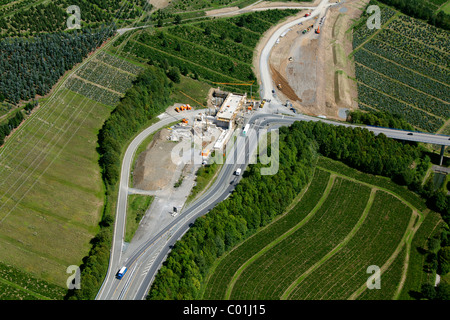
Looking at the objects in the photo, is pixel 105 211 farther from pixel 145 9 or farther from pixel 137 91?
pixel 145 9

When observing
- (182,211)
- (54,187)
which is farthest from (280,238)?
(54,187)

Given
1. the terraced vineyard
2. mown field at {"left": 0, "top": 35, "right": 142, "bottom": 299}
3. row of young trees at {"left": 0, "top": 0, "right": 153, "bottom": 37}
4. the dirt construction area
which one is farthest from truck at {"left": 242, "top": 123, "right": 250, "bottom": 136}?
row of young trees at {"left": 0, "top": 0, "right": 153, "bottom": 37}

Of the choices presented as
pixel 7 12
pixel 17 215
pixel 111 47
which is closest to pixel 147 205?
pixel 17 215

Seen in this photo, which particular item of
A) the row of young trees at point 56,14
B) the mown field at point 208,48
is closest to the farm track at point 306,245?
the mown field at point 208,48

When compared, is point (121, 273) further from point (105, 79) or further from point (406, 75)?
point (406, 75)

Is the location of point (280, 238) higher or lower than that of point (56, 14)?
lower

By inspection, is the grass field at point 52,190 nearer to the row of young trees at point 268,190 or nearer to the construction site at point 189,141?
the construction site at point 189,141

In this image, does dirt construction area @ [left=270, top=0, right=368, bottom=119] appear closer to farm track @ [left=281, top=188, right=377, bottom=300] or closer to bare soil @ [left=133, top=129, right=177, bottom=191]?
farm track @ [left=281, top=188, right=377, bottom=300]
